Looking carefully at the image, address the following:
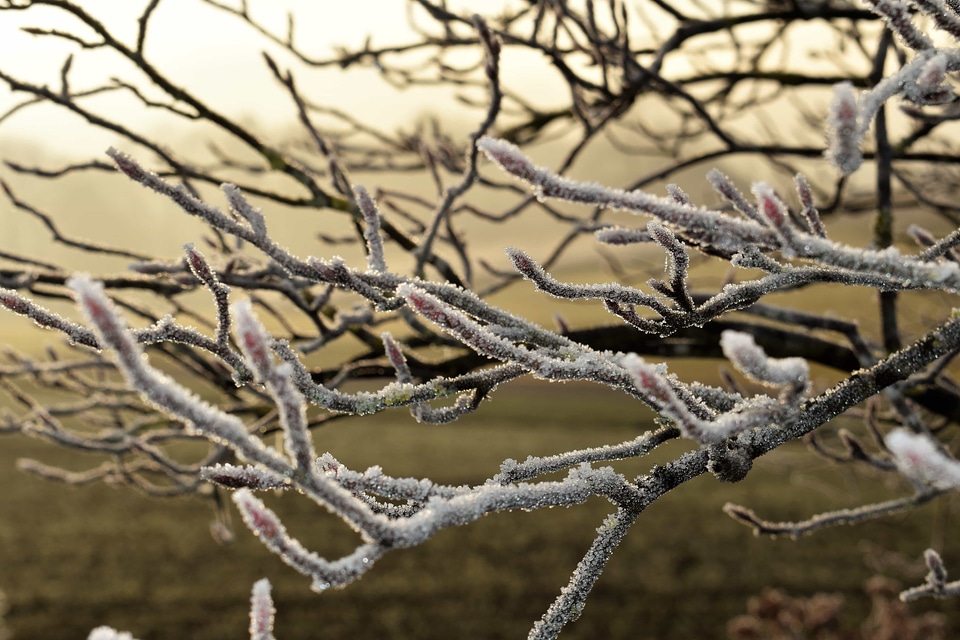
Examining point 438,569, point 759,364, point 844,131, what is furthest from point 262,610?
point 438,569

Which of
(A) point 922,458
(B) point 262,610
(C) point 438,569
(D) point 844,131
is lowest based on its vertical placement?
(A) point 922,458

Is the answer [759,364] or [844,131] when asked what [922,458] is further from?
[844,131]

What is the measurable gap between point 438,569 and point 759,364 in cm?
1341

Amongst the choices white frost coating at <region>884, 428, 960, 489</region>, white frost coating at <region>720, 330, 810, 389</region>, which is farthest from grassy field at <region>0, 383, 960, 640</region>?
white frost coating at <region>884, 428, 960, 489</region>

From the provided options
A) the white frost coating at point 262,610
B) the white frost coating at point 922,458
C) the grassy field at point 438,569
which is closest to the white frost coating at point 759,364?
the white frost coating at point 922,458

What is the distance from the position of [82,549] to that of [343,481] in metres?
15.7

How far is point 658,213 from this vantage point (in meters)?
0.88

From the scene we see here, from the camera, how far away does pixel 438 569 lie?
44.1 feet

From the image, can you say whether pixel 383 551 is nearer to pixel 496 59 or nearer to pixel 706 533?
pixel 496 59

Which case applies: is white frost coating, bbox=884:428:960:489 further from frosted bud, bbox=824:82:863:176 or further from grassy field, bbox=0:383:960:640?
grassy field, bbox=0:383:960:640

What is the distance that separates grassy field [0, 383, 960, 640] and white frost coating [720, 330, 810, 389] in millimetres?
7853

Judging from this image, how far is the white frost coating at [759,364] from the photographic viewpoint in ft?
2.67

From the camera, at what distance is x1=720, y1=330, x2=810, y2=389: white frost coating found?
2.67 feet

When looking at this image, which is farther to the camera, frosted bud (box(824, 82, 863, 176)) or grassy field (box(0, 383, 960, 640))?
grassy field (box(0, 383, 960, 640))
